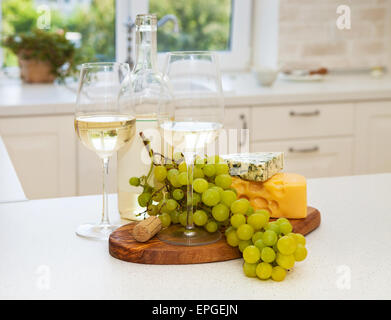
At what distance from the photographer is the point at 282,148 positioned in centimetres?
289

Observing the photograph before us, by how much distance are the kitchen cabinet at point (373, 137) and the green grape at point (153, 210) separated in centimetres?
219

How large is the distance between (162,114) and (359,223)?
447 mm

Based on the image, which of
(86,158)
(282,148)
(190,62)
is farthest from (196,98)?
(282,148)

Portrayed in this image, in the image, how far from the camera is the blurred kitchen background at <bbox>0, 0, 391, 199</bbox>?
2.62m

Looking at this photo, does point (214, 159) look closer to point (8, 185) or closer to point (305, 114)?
point (8, 185)

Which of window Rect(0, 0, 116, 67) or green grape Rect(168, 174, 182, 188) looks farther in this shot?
window Rect(0, 0, 116, 67)

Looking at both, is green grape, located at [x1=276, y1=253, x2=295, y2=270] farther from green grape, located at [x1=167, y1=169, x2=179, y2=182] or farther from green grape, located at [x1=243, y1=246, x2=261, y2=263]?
green grape, located at [x1=167, y1=169, x2=179, y2=182]

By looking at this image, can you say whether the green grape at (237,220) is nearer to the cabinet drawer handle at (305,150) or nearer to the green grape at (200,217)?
the green grape at (200,217)

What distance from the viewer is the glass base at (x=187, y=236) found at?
3.01 feet

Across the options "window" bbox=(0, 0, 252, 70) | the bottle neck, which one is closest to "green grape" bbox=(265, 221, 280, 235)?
the bottle neck

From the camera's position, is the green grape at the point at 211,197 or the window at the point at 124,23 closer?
the green grape at the point at 211,197

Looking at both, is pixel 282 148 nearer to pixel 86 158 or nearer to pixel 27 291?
pixel 86 158

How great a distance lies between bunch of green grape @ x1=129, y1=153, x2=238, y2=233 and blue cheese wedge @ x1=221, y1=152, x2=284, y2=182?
33mm

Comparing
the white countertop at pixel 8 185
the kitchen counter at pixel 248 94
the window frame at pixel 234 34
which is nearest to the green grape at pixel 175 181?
the white countertop at pixel 8 185
